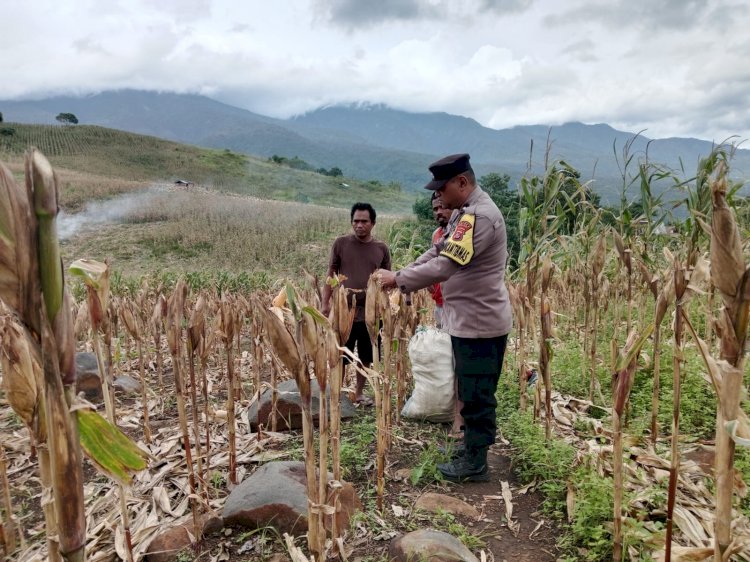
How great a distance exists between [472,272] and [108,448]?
2.57 metres

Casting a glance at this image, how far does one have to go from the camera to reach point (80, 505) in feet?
2.21

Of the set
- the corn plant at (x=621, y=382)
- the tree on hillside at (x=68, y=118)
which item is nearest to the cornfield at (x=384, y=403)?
the corn plant at (x=621, y=382)

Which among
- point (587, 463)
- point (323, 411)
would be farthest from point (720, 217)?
point (587, 463)

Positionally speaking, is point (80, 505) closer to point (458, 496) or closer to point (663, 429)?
point (458, 496)

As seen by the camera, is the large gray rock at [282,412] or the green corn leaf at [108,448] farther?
the large gray rock at [282,412]

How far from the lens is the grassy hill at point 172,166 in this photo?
143 feet

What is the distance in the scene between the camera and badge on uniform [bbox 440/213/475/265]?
2.87m

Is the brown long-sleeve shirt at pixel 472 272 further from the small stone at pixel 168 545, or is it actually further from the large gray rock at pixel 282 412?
the small stone at pixel 168 545

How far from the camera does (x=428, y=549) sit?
2.19 m

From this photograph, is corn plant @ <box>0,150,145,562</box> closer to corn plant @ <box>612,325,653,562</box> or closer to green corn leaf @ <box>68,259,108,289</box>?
green corn leaf @ <box>68,259,108,289</box>

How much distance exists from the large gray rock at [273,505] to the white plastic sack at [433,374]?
1.42 m

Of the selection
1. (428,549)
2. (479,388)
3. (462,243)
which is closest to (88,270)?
(428,549)

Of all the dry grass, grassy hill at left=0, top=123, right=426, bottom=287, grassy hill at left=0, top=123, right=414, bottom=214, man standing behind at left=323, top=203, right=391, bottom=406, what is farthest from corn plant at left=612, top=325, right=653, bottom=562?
grassy hill at left=0, top=123, right=414, bottom=214

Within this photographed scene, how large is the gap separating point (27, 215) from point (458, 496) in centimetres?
299
